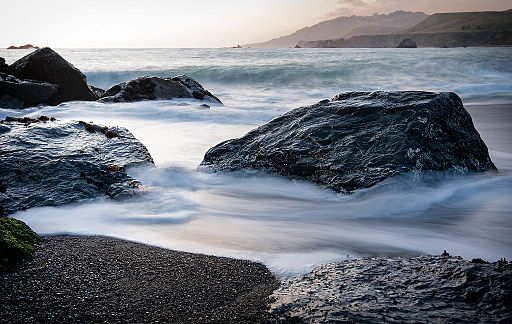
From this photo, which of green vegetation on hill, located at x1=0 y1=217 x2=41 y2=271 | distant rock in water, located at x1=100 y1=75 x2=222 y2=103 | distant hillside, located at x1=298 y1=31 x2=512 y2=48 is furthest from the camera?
distant hillside, located at x1=298 y1=31 x2=512 y2=48

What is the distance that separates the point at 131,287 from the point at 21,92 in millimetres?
10710

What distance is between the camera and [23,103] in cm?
1071

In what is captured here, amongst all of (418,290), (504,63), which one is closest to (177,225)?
Answer: (418,290)

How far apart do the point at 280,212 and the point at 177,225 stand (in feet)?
3.78

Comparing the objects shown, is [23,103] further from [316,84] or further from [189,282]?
[316,84]

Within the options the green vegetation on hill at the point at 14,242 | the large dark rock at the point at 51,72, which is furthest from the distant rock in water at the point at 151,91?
the green vegetation on hill at the point at 14,242

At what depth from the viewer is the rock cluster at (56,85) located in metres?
10.9

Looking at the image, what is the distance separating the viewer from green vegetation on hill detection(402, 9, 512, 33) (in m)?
124

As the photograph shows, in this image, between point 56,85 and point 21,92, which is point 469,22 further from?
point 21,92

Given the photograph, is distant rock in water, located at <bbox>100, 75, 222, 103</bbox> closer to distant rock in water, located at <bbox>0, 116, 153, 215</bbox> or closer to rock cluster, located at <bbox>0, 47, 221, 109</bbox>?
rock cluster, located at <bbox>0, 47, 221, 109</bbox>

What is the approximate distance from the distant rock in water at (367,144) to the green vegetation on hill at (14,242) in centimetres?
257

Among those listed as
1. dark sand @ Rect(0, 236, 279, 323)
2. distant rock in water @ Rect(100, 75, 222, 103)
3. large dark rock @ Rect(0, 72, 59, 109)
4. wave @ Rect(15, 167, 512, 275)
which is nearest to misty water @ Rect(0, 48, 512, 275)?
wave @ Rect(15, 167, 512, 275)

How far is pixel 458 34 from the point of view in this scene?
122562 millimetres

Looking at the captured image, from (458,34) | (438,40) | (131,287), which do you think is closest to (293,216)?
(131,287)
